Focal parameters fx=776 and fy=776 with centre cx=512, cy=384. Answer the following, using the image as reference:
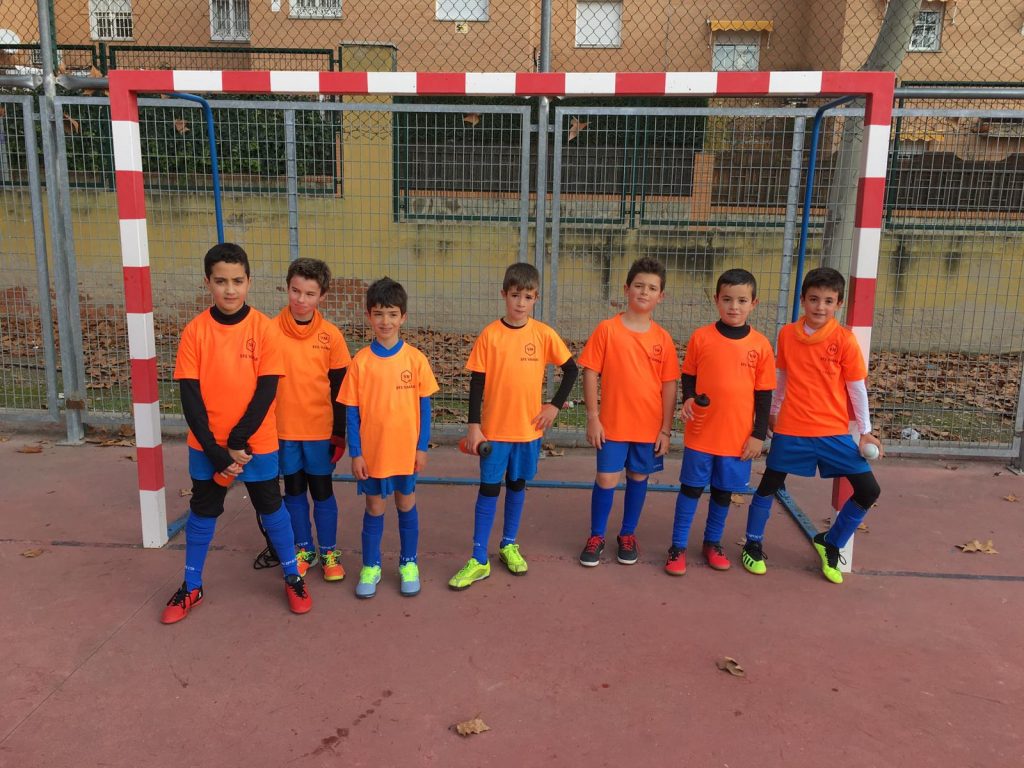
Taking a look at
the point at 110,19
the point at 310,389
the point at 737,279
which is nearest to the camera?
the point at 310,389

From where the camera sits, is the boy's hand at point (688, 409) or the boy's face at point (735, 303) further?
the boy's hand at point (688, 409)

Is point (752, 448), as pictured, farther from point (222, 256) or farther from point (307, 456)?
point (222, 256)

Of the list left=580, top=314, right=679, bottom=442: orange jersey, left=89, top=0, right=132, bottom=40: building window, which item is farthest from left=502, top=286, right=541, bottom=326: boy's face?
left=89, top=0, right=132, bottom=40: building window

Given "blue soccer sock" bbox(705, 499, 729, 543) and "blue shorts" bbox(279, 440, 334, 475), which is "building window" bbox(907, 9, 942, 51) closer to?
"blue soccer sock" bbox(705, 499, 729, 543)

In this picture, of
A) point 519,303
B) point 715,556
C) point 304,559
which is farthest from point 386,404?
point 715,556

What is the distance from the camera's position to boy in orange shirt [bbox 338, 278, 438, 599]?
11.4ft

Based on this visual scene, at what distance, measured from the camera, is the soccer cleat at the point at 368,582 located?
145 inches

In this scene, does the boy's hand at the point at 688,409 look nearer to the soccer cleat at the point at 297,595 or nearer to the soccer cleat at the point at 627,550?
the soccer cleat at the point at 627,550

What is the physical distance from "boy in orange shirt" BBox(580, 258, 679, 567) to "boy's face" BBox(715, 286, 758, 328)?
0.30 metres

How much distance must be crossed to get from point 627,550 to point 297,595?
1.69 meters

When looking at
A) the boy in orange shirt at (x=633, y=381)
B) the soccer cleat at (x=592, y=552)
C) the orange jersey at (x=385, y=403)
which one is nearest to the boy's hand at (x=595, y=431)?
the boy in orange shirt at (x=633, y=381)

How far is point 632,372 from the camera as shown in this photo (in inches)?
153

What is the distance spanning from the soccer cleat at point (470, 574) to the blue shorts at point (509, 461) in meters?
0.43

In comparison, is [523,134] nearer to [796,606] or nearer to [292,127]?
[292,127]
